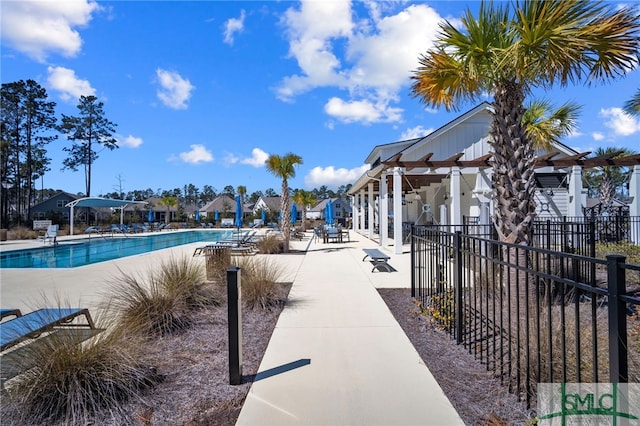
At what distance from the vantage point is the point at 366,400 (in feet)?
10.2

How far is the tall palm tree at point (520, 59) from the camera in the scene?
4.78 meters

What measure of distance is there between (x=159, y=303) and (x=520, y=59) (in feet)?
20.6

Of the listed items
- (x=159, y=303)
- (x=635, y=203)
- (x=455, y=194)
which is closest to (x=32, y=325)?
(x=159, y=303)

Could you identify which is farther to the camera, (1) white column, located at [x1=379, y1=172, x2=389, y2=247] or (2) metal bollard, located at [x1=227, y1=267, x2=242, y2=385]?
(1) white column, located at [x1=379, y1=172, x2=389, y2=247]

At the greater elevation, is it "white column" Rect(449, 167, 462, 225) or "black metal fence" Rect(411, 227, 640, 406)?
"white column" Rect(449, 167, 462, 225)

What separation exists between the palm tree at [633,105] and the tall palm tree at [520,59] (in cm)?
1055

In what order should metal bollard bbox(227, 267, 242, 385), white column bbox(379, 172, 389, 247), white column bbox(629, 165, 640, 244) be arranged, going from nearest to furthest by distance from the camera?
metal bollard bbox(227, 267, 242, 385) < white column bbox(629, 165, 640, 244) < white column bbox(379, 172, 389, 247)

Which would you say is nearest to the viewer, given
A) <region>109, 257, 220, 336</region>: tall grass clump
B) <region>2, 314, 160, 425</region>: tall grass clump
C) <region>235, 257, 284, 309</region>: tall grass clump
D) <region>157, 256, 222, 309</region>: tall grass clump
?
<region>2, 314, 160, 425</region>: tall grass clump

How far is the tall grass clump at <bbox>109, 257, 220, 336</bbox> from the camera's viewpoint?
15.2 ft

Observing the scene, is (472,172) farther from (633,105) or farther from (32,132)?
(32,132)

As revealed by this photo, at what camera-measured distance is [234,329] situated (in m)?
3.45

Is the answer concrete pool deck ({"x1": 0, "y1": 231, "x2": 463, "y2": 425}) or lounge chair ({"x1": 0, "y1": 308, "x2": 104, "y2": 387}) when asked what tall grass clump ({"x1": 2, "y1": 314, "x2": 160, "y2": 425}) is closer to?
lounge chair ({"x1": 0, "y1": 308, "x2": 104, "y2": 387})

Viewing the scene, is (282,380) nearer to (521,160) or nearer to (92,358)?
(92,358)

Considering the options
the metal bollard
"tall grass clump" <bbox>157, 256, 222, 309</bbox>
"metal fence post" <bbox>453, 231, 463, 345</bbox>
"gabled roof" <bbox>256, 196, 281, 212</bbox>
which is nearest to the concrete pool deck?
the metal bollard
